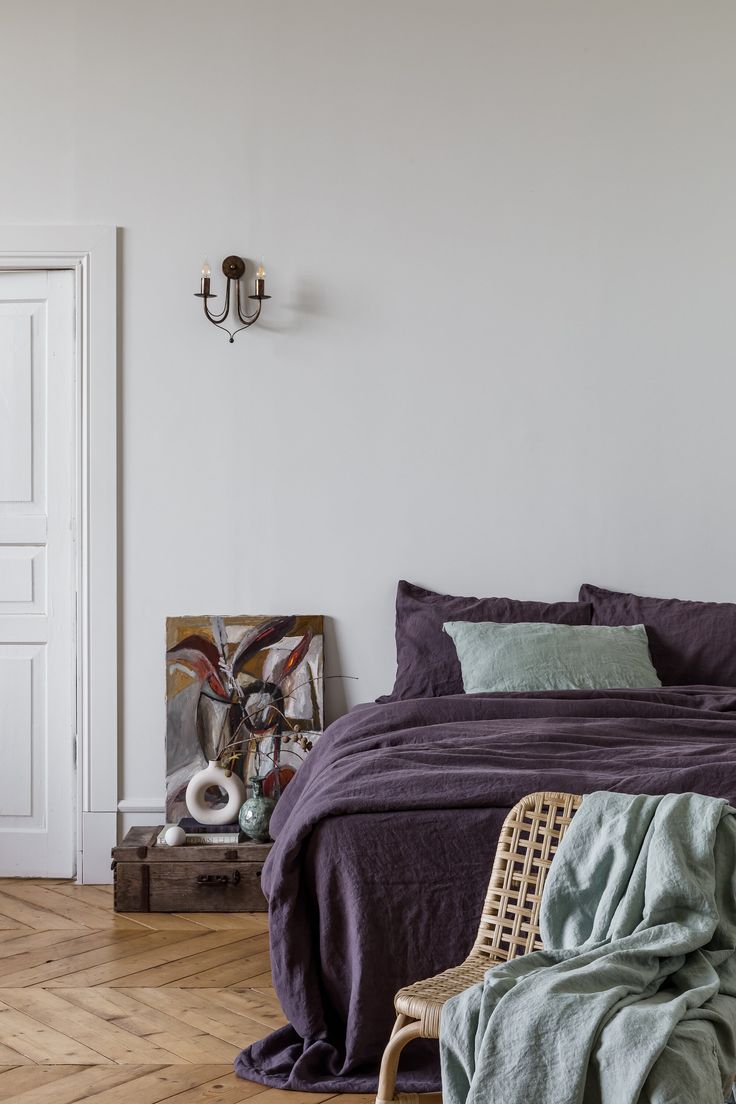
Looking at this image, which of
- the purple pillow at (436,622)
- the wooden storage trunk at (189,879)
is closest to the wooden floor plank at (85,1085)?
the wooden storage trunk at (189,879)

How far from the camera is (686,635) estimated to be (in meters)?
3.87

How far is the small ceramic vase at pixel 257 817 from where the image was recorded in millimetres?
3727

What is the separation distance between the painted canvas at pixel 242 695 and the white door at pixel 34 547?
0.41 metres

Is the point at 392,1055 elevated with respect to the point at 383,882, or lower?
lower

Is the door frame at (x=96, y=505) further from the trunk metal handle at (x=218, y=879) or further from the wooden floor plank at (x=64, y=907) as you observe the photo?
the trunk metal handle at (x=218, y=879)

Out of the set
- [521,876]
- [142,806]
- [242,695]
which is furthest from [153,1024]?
[242,695]

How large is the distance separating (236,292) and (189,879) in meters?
2.05

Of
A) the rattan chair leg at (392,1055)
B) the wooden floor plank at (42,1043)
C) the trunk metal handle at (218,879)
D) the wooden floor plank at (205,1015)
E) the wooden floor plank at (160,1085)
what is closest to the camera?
the rattan chair leg at (392,1055)

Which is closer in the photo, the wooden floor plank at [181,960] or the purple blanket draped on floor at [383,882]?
the purple blanket draped on floor at [383,882]

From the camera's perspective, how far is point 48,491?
13.4 feet

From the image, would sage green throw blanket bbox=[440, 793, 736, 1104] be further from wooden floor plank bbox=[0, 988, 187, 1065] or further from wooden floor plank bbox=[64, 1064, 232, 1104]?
wooden floor plank bbox=[0, 988, 187, 1065]

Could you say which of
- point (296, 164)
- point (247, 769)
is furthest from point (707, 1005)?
point (296, 164)

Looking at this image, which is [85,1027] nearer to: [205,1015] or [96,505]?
[205,1015]

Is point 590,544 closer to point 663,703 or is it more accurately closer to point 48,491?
point 663,703
